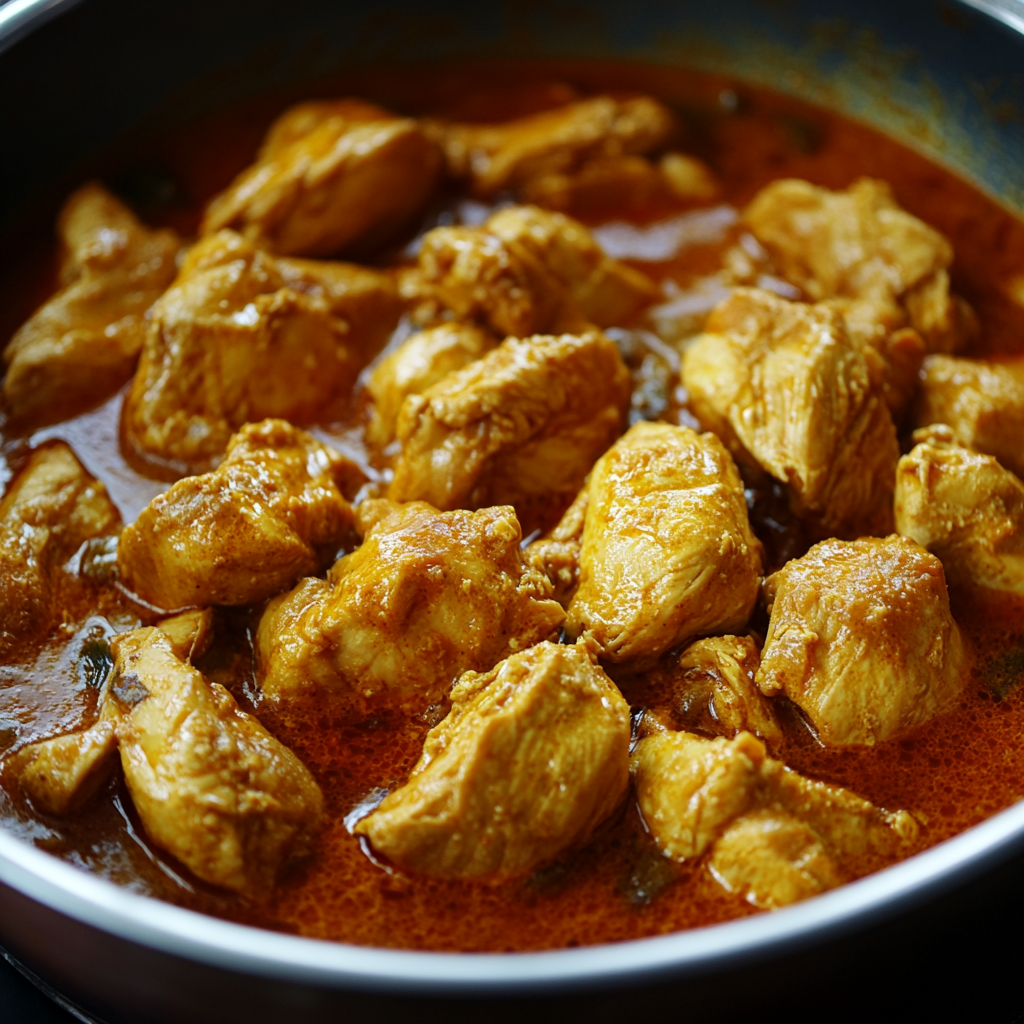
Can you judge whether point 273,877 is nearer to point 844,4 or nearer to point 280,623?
point 280,623

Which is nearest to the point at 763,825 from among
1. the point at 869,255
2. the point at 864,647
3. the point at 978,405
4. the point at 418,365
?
the point at 864,647

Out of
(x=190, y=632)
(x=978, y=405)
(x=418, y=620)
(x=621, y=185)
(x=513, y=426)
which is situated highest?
(x=978, y=405)

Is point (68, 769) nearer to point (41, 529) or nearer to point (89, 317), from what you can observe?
point (41, 529)

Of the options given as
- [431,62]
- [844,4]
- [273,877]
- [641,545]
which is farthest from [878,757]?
[431,62]

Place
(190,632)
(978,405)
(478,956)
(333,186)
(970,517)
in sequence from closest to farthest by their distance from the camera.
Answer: (478,956)
(190,632)
(970,517)
(978,405)
(333,186)

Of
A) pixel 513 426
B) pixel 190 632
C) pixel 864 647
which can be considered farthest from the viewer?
pixel 513 426

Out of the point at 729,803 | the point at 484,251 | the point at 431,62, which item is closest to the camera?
the point at 729,803

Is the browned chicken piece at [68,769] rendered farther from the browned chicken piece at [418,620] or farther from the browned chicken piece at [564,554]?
the browned chicken piece at [564,554]
